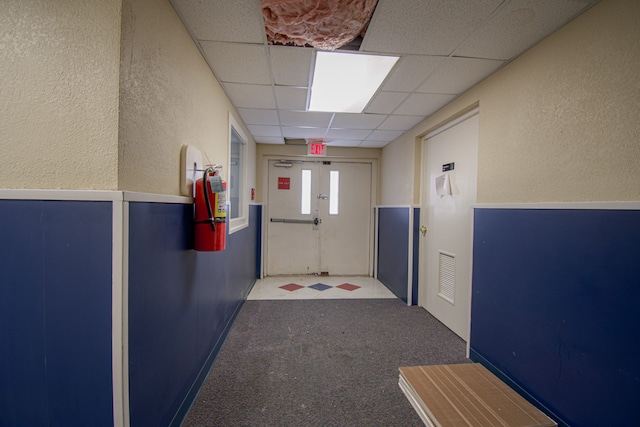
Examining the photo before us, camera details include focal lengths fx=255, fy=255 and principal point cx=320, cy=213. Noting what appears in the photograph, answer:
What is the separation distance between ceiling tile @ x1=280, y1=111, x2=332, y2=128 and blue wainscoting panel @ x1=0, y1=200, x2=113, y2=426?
93.2 inches

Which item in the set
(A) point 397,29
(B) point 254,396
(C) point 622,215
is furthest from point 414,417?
(A) point 397,29

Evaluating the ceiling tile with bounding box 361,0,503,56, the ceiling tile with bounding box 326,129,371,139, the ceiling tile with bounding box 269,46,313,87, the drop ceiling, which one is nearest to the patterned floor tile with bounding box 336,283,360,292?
the ceiling tile with bounding box 326,129,371,139

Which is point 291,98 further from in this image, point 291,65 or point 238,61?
point 238,61

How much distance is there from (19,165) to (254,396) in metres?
1.70

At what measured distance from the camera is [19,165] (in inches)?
38.4

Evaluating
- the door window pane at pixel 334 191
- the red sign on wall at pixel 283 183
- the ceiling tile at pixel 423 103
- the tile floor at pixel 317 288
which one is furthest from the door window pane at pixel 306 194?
the ceiling tile at pixel 423 103

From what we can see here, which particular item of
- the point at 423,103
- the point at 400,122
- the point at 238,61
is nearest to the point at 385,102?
the point at 423,103

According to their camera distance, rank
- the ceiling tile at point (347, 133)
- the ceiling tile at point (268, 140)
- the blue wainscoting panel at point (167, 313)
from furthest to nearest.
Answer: the ceiling tile at point (268, 140) → the ceiling tile at point (347, 133) → the blue wainscoting panel at point (167, 313)

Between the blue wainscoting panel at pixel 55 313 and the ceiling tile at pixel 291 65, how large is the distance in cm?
147

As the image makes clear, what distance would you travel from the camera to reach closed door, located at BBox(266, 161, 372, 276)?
15.1 ft

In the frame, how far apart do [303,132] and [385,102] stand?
1.46 m

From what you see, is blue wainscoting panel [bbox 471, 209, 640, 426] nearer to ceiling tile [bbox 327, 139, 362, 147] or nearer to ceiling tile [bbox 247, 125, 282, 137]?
ceiling tile [bbox 327, 139, 362, 147]

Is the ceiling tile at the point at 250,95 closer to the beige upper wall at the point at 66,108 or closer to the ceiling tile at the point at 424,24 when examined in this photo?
the ceiling tile at the point at 424,24

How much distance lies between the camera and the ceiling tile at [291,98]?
2.35 m
